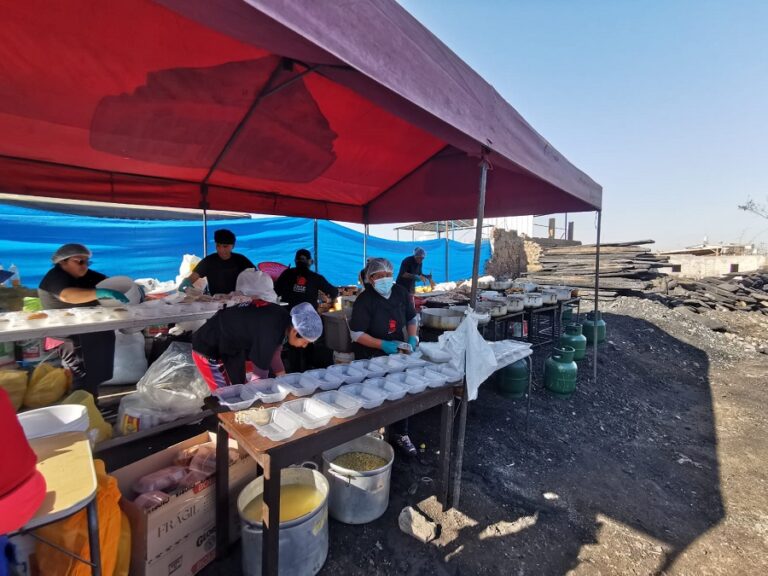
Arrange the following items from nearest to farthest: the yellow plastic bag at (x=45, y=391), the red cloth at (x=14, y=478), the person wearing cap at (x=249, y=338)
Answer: the red cloth at (x=14, y=478) → the person wearing cap at (x=249, y=338) → the yellow plastic bag at (x=45, y=391)

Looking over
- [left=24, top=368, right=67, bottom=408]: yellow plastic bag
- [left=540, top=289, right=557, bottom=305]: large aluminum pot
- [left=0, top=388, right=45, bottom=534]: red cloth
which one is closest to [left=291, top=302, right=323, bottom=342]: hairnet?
[left=0, top=388, right=45, bottom=534]: red cloth

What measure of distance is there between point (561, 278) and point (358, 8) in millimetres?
12298

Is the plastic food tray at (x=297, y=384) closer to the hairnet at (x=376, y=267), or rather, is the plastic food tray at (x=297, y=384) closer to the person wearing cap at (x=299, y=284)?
the hairnet at (x=376, y=267)

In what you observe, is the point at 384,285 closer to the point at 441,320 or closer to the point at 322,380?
the point at 441,320

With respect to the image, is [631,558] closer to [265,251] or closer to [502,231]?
[265,251]

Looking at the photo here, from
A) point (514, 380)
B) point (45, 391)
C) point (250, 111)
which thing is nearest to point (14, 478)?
point (45, 391)

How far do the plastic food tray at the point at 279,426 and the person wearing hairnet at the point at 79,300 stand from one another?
2127 mm

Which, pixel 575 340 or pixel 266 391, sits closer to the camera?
pixel 266 391

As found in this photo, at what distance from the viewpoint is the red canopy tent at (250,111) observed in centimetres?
130

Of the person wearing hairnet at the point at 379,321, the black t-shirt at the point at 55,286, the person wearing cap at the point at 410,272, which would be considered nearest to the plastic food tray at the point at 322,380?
the person wearing hairnet at the point at 379,321

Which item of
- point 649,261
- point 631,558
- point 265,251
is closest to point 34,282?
point 265,251

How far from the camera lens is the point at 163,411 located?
8.36 feet

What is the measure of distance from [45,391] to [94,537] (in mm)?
1808

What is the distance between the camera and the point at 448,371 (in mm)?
2229
